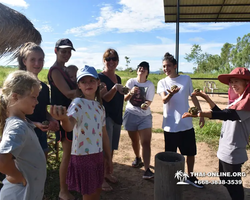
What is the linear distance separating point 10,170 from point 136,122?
216 centimetres

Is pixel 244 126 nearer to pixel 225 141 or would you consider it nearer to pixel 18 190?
pixel 225 141

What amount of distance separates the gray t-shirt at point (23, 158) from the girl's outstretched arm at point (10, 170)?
3 cm

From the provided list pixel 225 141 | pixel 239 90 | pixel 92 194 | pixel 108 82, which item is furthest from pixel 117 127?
pixel 239 90

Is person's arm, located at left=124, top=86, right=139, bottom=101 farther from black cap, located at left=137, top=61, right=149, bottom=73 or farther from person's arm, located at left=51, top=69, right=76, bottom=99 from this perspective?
person's arm, located at left=51, top=69, right=76, bottom=99

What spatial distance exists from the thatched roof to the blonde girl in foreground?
3425 millimetres

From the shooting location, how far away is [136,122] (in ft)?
10.5

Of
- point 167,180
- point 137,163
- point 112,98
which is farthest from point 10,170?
→ point 137,163

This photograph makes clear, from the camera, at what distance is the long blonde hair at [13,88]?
1327 millimetres

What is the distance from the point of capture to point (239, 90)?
2100 millimetres

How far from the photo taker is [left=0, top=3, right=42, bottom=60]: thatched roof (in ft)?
13.8

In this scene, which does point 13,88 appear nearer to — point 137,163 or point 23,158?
point 23,158

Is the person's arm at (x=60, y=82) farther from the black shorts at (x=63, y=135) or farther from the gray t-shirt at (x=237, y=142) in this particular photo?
the gray t-shirt at (x=237, y=142)

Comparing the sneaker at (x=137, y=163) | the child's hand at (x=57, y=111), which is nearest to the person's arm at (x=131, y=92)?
the sneaker at (x=137, y=163)

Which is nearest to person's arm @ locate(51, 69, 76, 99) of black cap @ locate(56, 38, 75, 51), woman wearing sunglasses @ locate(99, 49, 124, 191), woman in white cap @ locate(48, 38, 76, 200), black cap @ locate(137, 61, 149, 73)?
woman in white cap @ locate(48, 38, 76, 200)
